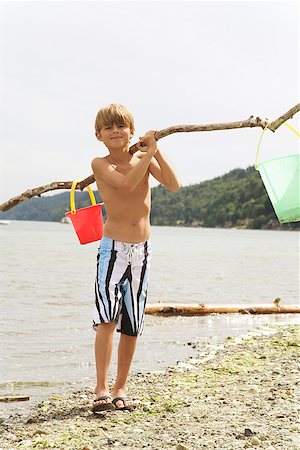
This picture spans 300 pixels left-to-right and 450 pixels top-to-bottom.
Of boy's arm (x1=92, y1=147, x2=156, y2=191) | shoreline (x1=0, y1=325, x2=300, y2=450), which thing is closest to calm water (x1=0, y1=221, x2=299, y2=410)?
shoreline (x1=0, y1=325, x2=300, y2=450)

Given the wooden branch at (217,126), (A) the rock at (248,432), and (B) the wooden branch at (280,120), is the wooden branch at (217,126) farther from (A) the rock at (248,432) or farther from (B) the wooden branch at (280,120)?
(A) the rock at (248,432)

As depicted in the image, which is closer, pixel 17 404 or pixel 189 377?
pixel 17 404

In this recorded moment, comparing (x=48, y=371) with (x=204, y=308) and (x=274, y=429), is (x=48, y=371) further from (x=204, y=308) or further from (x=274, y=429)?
(x=204, y=308)

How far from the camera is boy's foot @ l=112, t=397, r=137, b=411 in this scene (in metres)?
4.72

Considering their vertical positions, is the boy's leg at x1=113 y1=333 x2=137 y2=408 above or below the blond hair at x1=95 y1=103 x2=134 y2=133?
below

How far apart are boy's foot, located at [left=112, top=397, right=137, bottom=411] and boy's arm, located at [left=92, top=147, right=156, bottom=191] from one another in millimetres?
1738

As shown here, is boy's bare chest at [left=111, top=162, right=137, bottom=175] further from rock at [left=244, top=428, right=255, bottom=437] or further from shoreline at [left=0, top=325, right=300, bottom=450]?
rock at [left=244, top=428, right=255, bottom=437]

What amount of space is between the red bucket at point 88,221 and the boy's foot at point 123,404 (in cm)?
139

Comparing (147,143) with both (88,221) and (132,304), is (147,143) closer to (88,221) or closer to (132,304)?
(88,221)

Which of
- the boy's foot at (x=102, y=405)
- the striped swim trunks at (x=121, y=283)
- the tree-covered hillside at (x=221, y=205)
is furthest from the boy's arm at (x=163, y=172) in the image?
the tree-covered hillside at (x=221, y=205)

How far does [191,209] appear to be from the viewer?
524ft

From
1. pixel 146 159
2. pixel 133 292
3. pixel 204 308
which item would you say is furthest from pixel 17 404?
pixel 204 308

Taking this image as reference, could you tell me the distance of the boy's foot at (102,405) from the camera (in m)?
4.56

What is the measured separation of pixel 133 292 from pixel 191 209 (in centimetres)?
15556
